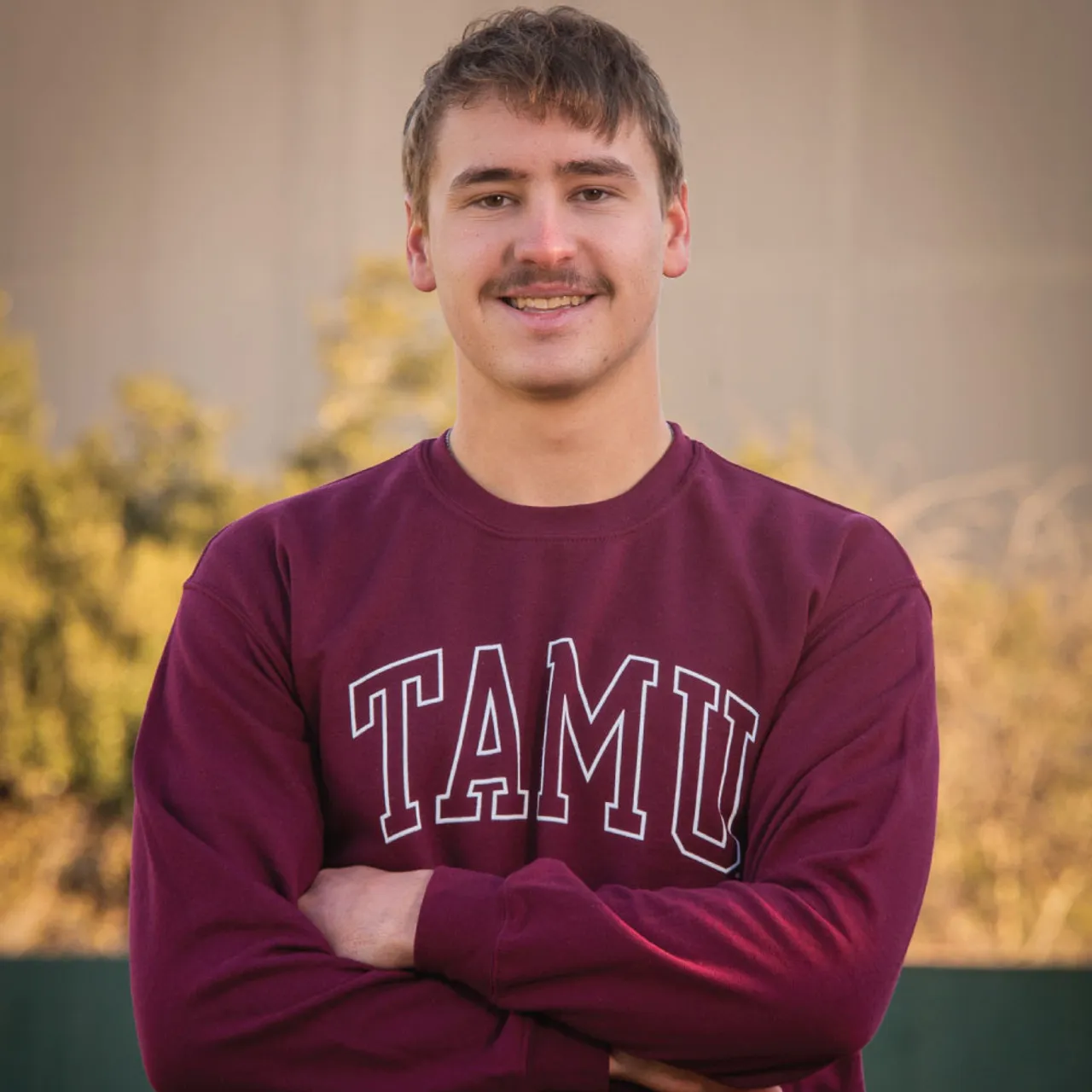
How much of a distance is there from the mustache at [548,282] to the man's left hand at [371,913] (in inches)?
25.3

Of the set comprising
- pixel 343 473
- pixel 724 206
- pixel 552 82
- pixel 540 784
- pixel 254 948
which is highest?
pixel 724 206

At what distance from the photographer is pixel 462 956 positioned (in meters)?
1.71

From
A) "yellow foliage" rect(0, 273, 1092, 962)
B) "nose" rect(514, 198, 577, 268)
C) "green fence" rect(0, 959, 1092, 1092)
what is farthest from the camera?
"yellow foliage" rect(0, 273, 1092, 962)

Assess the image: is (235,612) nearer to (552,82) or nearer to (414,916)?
(414,916)

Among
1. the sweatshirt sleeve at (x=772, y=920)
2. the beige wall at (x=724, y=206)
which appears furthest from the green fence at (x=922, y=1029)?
the beige wall at (x=724, y=206)

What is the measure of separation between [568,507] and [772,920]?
528mm

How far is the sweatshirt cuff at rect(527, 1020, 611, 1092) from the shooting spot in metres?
1.69

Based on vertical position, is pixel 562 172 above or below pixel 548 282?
above

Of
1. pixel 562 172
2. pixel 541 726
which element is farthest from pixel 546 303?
pixel 541 726

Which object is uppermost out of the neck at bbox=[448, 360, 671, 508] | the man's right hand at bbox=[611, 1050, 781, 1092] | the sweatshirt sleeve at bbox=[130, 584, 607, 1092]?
the neck at bbox=[448, 360, 671, 508]

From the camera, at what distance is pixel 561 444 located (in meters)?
1.95

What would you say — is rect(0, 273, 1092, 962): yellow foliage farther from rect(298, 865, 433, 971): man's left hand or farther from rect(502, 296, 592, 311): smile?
rect(298, 865, 433, 971): man's left hand

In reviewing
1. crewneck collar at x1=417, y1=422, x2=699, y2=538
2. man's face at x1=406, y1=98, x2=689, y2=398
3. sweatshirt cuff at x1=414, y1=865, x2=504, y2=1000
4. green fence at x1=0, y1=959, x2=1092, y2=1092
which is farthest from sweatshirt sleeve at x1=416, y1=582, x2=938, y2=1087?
green fence at x1=0, y1=959, x2=1092, y2=1092

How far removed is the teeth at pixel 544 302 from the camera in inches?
73.4
